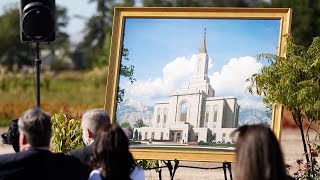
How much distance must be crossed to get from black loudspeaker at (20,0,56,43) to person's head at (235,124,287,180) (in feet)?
17.5

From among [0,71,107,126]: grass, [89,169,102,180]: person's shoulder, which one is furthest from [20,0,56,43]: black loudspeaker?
[0,71,107,126]: grass

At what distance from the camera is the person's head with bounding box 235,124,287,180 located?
141 inches

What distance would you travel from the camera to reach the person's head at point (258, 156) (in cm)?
357

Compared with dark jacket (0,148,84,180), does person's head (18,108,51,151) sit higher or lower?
higher

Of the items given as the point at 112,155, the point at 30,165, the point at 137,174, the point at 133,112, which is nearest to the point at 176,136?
the point at 133,112

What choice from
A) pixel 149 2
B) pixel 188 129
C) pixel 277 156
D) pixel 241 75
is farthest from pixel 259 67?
pixel 149 2

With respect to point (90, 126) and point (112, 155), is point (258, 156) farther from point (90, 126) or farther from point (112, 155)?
point (90, 126)

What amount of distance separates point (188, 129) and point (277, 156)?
520cm

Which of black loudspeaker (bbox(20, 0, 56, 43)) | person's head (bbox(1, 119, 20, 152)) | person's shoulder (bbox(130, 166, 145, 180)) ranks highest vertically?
black loudspeaker (bbox(20, 0, 56, 43))

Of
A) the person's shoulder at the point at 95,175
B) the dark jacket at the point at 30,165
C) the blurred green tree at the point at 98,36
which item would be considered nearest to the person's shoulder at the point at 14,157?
the dark jacket at the point at 30,165

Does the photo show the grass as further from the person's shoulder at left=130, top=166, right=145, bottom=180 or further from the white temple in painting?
the person's shoulder at left=130, top=166, right=145, bottom=180

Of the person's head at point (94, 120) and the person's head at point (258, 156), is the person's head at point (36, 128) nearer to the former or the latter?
the person's head at point (94, 120)

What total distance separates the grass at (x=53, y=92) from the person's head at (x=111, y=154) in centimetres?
2028

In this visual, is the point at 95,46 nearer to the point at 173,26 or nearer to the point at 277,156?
the point at 173,26
